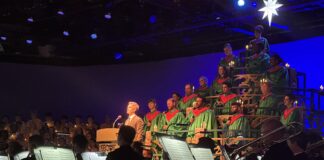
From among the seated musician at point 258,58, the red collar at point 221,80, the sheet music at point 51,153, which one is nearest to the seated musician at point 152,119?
the red collar at point 221,80

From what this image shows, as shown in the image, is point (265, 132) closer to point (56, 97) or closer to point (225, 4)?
point (225, 4)

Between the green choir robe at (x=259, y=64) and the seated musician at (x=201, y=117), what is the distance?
1289 mm

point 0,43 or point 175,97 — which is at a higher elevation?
point 0,43

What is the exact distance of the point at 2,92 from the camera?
1719 centimetres

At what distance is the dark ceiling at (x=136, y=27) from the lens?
508 inches

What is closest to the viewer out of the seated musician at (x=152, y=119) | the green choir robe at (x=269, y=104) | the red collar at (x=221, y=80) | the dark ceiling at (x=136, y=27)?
the green choir robe at (x=269, y=104)

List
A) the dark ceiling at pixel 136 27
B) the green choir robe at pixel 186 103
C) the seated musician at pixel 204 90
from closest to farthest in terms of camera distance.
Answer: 1. the seated musician at pixel 204 90
2. the green choir robe at pixel 186 103
3. the dark ceiling at pixel 136 27

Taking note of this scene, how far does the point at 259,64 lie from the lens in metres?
11.2

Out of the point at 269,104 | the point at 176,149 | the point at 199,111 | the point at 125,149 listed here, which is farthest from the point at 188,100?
the point at 176,149

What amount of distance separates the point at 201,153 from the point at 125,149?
0.84 m

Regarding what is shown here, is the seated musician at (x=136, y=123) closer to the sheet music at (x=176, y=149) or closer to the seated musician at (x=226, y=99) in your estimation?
the seated musician at (x=226, y=99)

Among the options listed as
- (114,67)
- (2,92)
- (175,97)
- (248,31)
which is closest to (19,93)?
(2,92)

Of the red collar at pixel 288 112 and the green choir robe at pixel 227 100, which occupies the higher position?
the green choir robe at pixel 227 100

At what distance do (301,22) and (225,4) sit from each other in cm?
201
